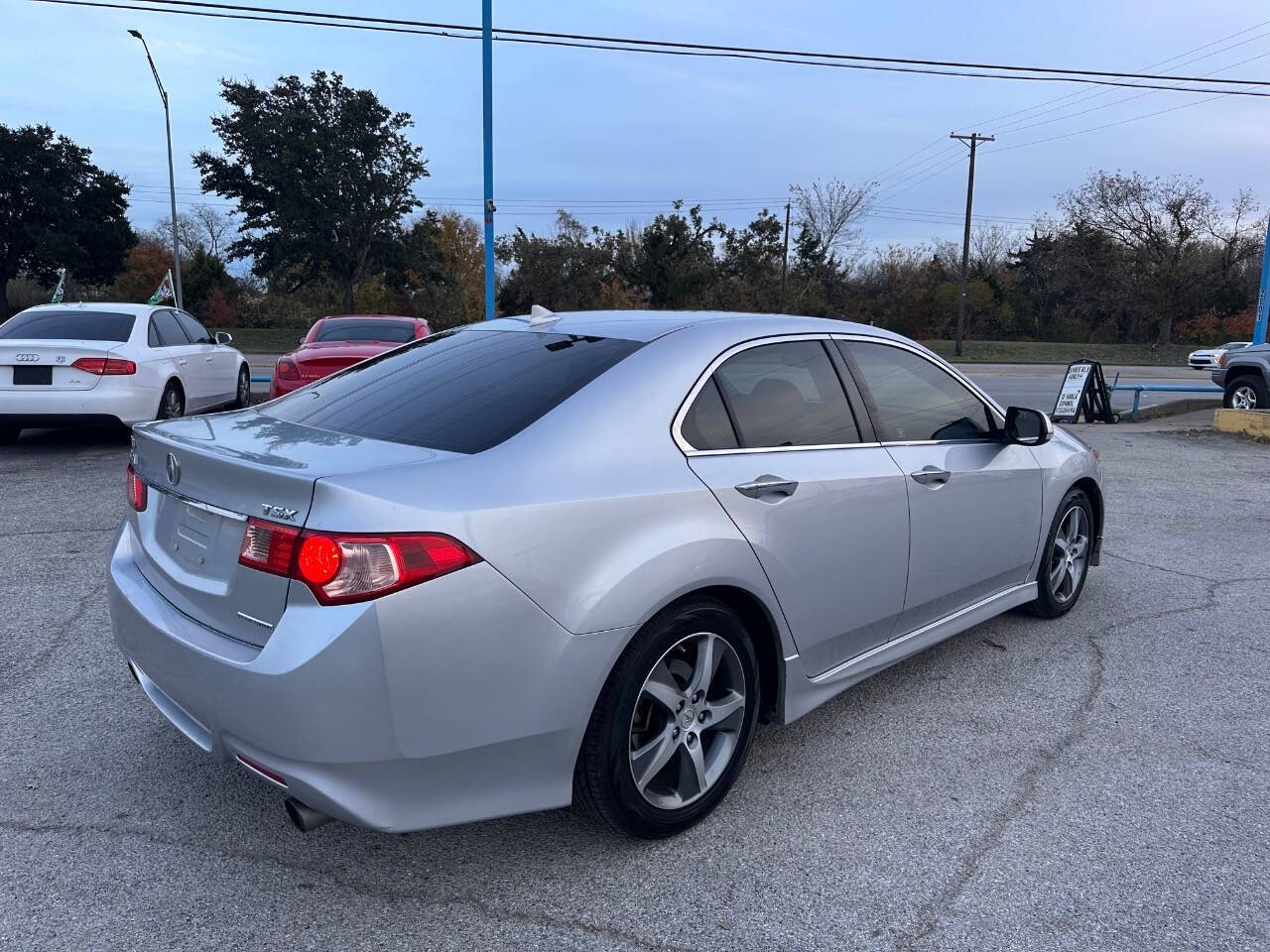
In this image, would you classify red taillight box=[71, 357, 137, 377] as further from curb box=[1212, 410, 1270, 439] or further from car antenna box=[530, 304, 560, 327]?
curb box=[1212, 410, 1270, 439]

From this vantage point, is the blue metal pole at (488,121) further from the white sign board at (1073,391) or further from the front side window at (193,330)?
the white sign board at (1073,391)

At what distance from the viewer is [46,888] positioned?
8.66 feet

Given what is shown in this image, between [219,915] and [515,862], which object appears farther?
[515,862]

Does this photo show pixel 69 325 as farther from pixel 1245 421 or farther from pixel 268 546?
pixel 1245 421

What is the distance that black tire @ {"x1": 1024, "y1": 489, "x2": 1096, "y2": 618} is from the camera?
482 centimetres

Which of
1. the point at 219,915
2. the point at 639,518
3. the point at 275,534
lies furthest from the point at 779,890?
the point at 275,534

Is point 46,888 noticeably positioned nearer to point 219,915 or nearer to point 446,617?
point 219,915

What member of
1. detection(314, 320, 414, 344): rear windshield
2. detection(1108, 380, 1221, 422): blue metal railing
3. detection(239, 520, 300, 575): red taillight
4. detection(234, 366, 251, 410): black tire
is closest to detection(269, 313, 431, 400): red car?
detection(314, 320, 414, 344): rear windshield

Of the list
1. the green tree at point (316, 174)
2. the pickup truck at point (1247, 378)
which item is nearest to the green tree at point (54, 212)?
the green tree at point (316, 174)

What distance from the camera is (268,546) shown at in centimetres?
247

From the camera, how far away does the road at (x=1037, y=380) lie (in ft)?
66.0

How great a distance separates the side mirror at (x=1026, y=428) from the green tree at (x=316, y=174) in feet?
139

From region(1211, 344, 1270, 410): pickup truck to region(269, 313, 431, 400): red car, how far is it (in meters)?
12.5

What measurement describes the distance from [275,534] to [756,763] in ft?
6.31
